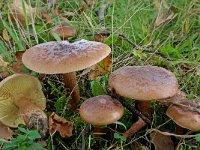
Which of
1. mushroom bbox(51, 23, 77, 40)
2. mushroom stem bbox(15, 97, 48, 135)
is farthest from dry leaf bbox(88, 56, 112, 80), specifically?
mushroom bbox(51, 23, 77, 40)

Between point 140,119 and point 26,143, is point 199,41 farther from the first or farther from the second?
point 26,143

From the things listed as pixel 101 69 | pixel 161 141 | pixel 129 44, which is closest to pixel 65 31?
pixel 129 44

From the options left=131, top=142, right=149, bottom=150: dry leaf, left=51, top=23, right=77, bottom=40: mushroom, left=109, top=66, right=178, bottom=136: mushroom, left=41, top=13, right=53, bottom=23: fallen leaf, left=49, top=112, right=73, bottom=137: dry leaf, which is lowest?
left=131, top=142, right=149, bottom=150: dry leaf

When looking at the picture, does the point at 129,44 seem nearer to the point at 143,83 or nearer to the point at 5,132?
the point at 143,83

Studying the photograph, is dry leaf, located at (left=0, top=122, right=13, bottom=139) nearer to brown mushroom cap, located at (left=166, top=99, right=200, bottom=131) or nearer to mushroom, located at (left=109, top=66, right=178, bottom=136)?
mushroom, located at (left=109, top=66, right=178, bottom=136)

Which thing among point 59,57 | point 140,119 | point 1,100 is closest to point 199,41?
point 140,119

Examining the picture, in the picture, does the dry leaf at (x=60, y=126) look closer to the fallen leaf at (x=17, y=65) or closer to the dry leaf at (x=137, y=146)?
Result: the dry leaf at (x=137, y=146)
